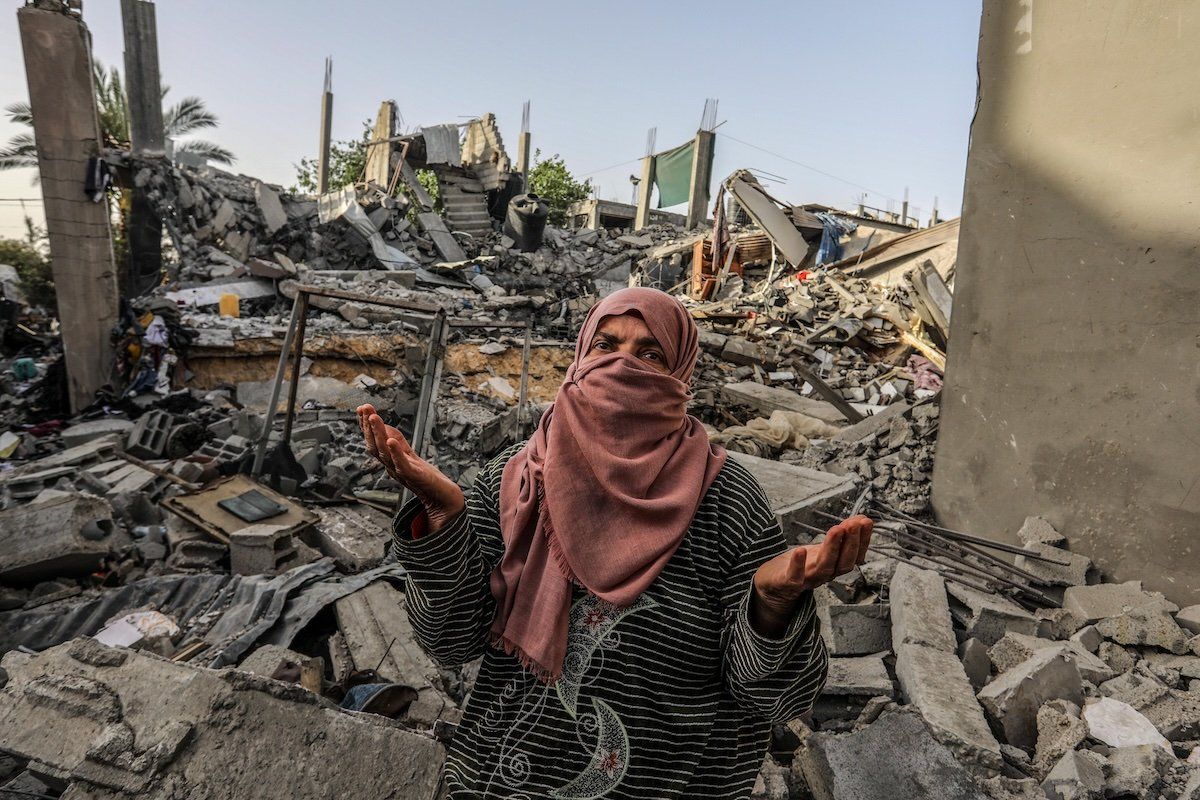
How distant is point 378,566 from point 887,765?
3472 millimetres

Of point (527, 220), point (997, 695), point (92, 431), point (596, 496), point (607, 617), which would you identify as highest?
point (527, 220)

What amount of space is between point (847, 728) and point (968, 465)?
210 cm

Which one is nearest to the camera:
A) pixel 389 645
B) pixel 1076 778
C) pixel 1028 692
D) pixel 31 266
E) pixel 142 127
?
pixel 1076 778

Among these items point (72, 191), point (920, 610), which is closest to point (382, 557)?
point (920, 610)

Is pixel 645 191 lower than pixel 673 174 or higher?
lower

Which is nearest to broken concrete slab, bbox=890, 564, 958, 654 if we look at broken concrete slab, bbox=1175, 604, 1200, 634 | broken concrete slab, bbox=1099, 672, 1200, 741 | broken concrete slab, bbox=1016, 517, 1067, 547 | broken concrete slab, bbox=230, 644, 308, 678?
broken concrete slab, bbox=1099, 672, 1200, 741

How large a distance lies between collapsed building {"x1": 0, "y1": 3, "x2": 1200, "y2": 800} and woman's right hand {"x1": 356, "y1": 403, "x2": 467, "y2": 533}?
91 cm

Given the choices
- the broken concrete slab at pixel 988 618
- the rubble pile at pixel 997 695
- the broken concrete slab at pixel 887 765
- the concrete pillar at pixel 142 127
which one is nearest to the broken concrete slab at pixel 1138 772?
the rubble pile at pixel 997 695

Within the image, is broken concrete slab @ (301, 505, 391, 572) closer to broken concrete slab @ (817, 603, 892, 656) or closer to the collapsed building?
the collapsed building

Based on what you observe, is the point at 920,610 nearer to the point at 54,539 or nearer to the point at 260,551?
the point at 260,551

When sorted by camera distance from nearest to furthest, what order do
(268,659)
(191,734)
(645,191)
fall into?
(191,734), (268,659), (645,191)

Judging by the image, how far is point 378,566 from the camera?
4.51 metres

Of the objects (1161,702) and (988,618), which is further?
(988,618)

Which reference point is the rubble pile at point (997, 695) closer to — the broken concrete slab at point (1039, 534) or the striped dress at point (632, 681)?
the broken concrete slab at point (1039, 534)
